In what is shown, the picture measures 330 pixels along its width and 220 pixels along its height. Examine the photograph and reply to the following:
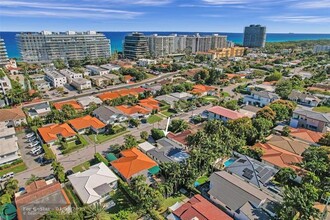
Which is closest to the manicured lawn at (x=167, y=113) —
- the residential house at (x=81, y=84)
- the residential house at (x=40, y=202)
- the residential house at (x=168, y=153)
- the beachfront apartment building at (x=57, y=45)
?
the residential house at (x=168, y=153)

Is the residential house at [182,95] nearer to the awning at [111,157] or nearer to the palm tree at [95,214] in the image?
the awning at [111,157]

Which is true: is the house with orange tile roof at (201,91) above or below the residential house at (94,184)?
above

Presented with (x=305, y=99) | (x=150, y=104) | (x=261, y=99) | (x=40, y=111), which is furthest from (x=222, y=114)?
(x=40, y=111)

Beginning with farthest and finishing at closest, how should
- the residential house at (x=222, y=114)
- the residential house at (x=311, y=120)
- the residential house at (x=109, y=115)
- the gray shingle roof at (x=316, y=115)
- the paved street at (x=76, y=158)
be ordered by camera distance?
the residential house at (x=109, y=115) < the residential house at (x=222, y=114) < the residential house at (x=311, y=120) < the gray shingle roof at (x=316, y=115) < the paved street at (x=76, y=158)

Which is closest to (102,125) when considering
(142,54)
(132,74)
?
(132,74)

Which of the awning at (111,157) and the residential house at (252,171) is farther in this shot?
the awning at (111,157)

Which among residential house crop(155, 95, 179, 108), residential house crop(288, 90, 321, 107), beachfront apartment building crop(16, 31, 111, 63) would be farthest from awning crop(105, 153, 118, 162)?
beachfront apartment building crop(16, 31, 111, 63)
